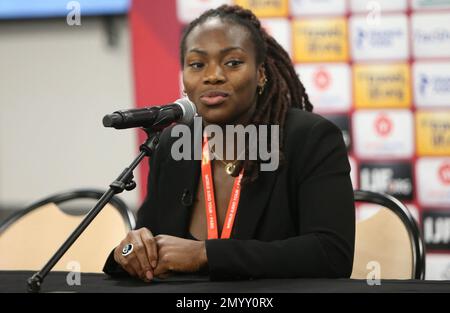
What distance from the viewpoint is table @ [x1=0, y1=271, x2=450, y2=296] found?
4.39ft

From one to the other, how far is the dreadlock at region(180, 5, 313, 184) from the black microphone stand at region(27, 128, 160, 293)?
42 cm

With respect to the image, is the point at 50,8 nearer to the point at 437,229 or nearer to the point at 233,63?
the point at 437,229

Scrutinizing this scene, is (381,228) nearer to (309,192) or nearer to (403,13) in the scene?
(309,192)

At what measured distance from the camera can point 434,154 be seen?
3.49 metres

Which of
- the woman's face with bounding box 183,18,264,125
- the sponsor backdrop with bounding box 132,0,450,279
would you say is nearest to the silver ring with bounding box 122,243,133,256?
the woman's face with bounding box 183,18,264,125

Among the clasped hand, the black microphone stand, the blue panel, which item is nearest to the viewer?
the black microphone stand

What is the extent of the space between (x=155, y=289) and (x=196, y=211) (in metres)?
0.51

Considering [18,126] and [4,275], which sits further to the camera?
[18,126]

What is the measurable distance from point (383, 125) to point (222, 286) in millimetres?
2288

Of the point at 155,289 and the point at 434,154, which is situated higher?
the point at 434,154

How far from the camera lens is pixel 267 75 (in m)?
1.94

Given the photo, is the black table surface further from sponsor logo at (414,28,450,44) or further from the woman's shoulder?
sponsor logo at (414,28,450,44)
